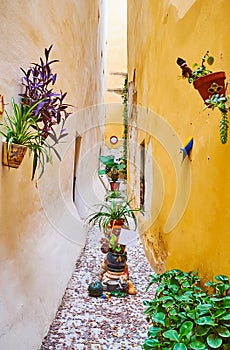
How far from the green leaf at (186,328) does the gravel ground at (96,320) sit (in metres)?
1.05

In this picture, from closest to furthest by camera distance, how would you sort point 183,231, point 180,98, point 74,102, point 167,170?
point 183,231 → point 180,98 → point 167,170 → point 74,102

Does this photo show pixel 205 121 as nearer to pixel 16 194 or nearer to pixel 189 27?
pixel 189 27

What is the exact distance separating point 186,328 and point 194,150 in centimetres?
105

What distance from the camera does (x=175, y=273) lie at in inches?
61.2

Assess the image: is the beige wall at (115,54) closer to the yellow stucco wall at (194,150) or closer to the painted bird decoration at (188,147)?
the yellow stucco wall at (194,150)

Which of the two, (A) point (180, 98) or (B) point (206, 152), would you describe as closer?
(B) point (206, 152)

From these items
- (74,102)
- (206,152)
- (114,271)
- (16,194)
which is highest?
(74,102)

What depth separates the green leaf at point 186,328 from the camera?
3.56 ft

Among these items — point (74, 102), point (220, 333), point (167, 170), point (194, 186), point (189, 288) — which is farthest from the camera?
point (74, 102)

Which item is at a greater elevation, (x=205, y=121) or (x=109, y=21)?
(x=109, y=21)

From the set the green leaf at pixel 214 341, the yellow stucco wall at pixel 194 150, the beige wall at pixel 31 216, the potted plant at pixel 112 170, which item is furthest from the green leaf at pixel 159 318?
the potted plant at pixel 112 170

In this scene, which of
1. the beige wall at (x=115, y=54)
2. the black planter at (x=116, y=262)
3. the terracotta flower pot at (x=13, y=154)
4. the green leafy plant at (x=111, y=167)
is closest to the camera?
the terracotta flower pot at (x=13, y=154)

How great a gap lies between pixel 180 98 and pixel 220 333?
1.58m

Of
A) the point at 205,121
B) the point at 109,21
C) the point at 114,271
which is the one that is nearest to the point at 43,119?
the point at 205,121
